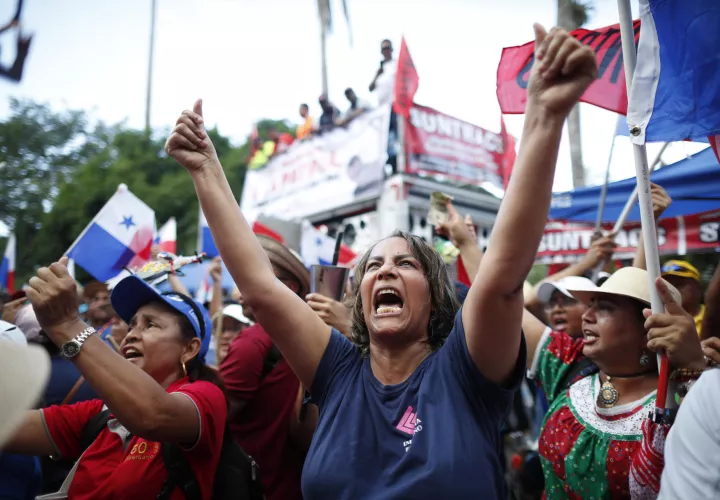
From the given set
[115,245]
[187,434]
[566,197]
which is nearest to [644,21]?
[187,434]

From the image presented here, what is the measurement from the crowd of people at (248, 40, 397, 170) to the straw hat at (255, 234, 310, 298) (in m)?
7.42

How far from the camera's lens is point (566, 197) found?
518cm

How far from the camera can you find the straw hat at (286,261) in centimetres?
333

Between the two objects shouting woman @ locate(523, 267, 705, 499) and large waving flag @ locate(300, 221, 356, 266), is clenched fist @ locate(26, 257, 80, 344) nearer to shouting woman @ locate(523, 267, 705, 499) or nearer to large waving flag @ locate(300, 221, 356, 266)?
shouting woman @ locate(523, 267, 705, 499)

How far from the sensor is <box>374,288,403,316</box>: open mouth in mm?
1992

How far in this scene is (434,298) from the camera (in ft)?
6.84

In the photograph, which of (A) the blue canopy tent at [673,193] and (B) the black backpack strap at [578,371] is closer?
(B) the black backpack strap at [578,371]

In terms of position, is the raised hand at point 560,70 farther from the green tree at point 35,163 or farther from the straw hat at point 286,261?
the green tree at point 35,163

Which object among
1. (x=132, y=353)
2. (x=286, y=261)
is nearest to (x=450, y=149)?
(x=286, y=261)

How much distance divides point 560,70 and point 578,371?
5.64 ft

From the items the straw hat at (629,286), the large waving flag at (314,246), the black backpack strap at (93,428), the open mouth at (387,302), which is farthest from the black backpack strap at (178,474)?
the large waving flag at (314,246)

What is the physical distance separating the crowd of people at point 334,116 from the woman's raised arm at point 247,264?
8.47 meters

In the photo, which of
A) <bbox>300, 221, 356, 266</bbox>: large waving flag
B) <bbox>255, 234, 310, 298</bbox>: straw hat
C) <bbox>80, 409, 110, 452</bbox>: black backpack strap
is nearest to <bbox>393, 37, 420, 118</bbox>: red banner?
<bbox>300, 221, 356, 266</bbox>: large waving flag

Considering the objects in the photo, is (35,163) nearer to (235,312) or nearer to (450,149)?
(450,149)
